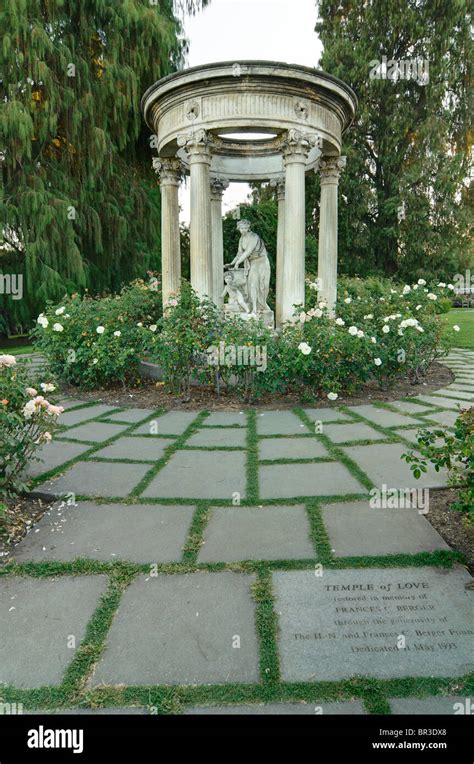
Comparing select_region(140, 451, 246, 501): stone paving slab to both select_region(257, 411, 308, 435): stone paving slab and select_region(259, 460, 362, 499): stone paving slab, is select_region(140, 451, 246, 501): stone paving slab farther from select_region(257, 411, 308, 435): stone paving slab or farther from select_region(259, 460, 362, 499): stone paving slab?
select_region(257, 411, 308, 435): stone paving slab

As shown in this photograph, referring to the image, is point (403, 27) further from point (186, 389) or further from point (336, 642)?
point (336, 642)

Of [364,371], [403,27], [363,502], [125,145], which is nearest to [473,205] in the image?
[403,27]

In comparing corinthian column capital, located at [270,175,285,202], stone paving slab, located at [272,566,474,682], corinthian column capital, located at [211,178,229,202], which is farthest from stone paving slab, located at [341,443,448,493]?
corinthian column capital, located at [211,178,229,202]

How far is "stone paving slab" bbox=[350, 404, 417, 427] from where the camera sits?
4613mm

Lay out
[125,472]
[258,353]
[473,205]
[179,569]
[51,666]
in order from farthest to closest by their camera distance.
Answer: [473,205] < [258,353] < [125,472] < [179,569] < [51,666]

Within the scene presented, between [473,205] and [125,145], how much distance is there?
14429mm

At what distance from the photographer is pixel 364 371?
581cm

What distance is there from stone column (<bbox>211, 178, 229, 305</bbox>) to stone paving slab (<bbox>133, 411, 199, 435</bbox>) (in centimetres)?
397

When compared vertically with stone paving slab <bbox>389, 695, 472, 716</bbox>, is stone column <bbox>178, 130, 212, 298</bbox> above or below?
above

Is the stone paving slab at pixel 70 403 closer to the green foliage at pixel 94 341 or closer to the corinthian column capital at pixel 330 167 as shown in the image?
the green foliage at pixel 94 341

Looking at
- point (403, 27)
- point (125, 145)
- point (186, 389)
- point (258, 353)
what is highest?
point (403, 27)

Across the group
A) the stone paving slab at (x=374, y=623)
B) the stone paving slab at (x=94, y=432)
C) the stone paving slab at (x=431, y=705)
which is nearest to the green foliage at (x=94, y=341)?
the stone paving slab at (x=94, y=432)

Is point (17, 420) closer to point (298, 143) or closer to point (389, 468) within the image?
point (389, 468)
